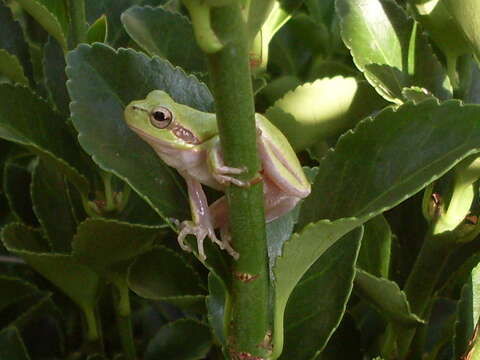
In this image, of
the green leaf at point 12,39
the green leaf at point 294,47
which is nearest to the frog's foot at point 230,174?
the green leaf at point 12,39

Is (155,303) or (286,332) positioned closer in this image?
(286,332)

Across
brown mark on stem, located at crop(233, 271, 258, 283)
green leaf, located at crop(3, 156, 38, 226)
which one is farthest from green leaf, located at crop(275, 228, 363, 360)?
green leaf, located at crop(3, 156, 38, 226)

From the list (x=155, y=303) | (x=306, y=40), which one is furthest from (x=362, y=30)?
(x=155, y=303)

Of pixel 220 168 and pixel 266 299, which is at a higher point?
pixel 220 168

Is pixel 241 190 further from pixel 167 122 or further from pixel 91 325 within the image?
pixel 91 325

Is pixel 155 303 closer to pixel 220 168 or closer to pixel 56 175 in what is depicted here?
pixel 56 175

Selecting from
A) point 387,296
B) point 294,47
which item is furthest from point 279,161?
point 294,47
